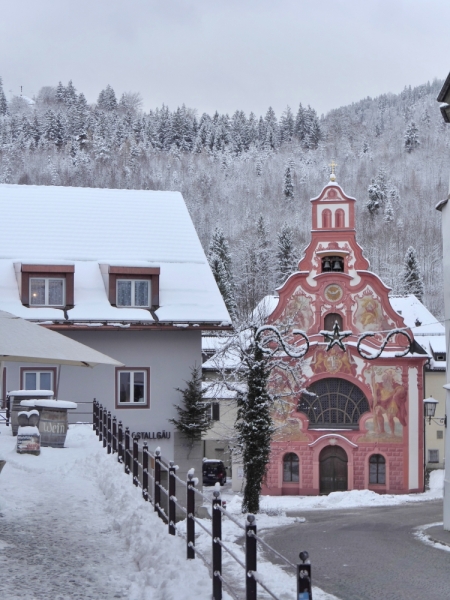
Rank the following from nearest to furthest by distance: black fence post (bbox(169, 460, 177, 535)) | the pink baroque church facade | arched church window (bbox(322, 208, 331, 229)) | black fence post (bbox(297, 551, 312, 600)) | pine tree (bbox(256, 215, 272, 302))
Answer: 1. black fence post (bbox(297, 551, 312, 600))
2. black fence post (bbox(169, 460, 177, 535))
3. the pink baroque church facade
4. arched church window (bbox(322, 208, 331, 229))
5. pine tree (bbox(256, 215, 272, 302))

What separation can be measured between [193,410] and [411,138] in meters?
142

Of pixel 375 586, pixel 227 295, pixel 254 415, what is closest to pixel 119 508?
pixel 375 586

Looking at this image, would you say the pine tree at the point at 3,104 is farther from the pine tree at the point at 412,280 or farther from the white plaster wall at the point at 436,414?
the white plaster wall at the point at 436,414

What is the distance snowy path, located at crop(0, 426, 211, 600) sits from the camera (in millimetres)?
8625

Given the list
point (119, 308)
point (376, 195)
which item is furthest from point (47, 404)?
point (376, 195)

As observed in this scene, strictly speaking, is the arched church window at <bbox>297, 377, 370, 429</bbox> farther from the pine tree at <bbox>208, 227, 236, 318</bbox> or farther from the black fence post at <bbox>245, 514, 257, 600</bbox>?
the black fence post at <bbox>245, 514, 257, 600</bbox>

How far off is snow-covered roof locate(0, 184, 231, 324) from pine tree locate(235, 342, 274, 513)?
3.92 meters

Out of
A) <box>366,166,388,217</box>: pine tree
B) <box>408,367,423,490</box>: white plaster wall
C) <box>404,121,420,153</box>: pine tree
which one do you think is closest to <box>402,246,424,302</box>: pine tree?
<box>366,166,388,217</box>: pine tree

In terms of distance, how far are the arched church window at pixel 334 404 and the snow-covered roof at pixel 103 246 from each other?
52.7 feet

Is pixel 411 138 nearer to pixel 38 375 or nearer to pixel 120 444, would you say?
pixel 38 375

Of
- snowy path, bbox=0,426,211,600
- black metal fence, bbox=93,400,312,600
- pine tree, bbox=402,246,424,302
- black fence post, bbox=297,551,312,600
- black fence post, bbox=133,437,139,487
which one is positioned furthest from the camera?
pine tree, bbox=402,246,424,302

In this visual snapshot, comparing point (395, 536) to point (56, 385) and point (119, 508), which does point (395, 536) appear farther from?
point (119, 508)

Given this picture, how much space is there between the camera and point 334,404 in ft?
154

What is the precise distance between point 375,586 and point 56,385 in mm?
15025
